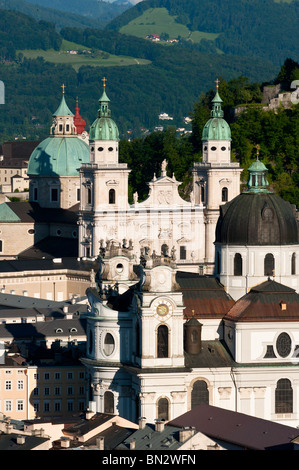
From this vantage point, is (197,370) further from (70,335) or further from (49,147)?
(49,147)

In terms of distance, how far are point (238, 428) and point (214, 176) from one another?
6412 cm

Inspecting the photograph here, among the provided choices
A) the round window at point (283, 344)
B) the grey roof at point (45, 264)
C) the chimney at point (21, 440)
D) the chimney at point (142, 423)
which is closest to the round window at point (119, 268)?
the round window at point (283, 344)

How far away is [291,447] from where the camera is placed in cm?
7881

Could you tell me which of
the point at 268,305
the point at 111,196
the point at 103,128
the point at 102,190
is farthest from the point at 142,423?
the point at 103,128

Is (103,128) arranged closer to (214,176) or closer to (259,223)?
(214,176)

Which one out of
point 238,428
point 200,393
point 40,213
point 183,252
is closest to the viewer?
point 238,428

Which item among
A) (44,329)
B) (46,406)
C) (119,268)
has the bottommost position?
(46,406)

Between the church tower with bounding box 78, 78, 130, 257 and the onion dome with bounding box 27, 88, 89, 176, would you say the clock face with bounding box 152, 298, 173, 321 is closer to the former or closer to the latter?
the church tower with bounding box 78, 78, 130, 257

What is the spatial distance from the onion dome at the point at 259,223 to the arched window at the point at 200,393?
8.94m

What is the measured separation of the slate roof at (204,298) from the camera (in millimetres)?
100312

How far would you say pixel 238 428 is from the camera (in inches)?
3334

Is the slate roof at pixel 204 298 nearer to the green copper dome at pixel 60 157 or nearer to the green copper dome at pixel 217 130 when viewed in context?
the green copper dome at pixel 217 130

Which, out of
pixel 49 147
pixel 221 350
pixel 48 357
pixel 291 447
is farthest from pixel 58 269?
pixel 291 447
